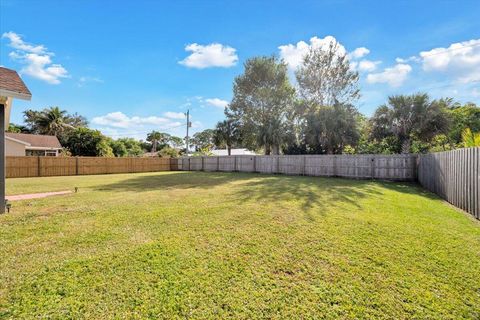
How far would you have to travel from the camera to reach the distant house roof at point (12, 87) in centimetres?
473

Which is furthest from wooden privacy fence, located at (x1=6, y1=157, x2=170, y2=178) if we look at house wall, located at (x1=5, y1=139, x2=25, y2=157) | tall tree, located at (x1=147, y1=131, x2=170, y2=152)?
tall tree, located at (x1=147, y1=131, x2=170, y2=152)

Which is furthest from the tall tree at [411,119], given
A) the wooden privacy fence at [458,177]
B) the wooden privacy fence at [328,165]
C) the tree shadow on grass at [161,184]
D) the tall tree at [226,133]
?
the tall tree at [226,133]

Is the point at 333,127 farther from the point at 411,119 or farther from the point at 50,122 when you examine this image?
the point at 50,122

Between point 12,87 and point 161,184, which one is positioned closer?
point 12,87

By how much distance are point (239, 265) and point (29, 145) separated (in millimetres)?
28915

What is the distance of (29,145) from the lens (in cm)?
2308

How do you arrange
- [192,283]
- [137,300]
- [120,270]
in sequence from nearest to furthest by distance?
[137,300] < [192,283] < [120,270]

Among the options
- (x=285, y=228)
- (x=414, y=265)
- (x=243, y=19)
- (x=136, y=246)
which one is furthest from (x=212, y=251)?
(x=243, y=19)

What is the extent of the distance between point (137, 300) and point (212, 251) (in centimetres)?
119

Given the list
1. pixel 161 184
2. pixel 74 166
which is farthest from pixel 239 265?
pixel 74 166

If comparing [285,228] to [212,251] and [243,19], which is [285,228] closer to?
[212,251]

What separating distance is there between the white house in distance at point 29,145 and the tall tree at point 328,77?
26209 millimetres

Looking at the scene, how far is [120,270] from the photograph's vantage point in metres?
2.77

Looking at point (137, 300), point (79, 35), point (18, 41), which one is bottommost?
point (137, 300)
